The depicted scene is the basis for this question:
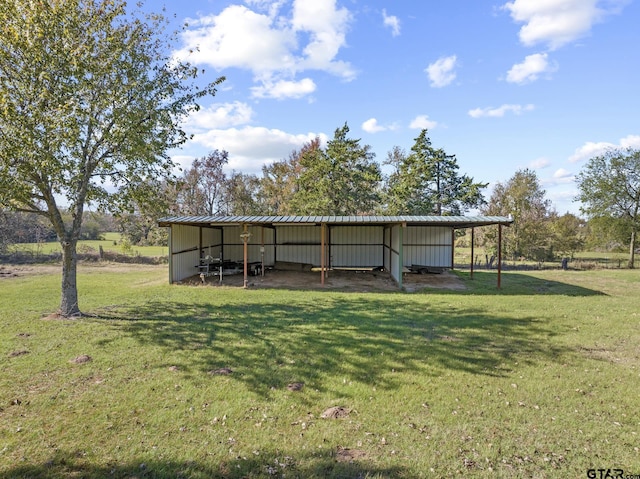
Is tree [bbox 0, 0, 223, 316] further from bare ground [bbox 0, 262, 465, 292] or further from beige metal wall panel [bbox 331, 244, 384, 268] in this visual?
beige metal wall panel [bbox 331, 244, 384, 268]

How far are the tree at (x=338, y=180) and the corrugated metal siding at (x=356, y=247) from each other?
389cm

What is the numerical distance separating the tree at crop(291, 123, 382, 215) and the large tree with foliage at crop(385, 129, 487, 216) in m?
1.79

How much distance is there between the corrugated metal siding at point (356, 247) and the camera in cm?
1703

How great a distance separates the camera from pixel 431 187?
861 inches

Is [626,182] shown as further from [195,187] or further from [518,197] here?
[195,187]

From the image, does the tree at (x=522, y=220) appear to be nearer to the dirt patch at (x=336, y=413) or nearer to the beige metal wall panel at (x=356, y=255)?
the beige metal wall panel at (x=356, y=255)

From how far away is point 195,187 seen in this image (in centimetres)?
2523

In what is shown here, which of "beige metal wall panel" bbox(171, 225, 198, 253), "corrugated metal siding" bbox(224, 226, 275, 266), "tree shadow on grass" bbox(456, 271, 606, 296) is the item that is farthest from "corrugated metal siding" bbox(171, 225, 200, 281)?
"tree shadow on grass" bbox(456, 271, 606, 296)

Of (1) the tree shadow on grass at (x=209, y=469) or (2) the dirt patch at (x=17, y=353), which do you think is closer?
(1) the tree shadow on grass at (x=209, y=469)

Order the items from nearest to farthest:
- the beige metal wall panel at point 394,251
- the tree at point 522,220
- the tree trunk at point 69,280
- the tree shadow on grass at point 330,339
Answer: the tree shadow on grass at point 330,339, the tree trunk at point 69,280, the beige metal wall panel at point 394,251, the tree at point 522,220

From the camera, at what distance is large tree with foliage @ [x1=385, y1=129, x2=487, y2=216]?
21.1 metres

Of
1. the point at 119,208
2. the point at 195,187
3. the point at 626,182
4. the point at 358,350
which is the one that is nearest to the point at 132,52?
the point at 119,208

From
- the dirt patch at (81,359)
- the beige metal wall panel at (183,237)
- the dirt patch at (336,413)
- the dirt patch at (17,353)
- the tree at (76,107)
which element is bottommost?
the dirt patch at (336,413)

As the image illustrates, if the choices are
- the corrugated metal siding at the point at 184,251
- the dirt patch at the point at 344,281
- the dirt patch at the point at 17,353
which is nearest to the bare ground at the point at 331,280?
the dirt patch at the point at 344,281
